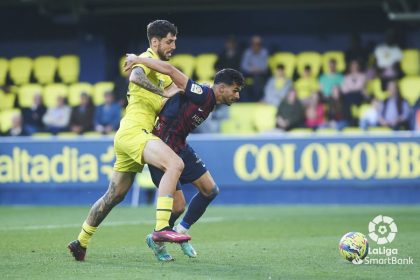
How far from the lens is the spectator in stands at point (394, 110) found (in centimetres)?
1825

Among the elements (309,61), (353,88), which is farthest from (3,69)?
(353,88)

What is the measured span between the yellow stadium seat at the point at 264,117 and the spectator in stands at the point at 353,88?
4.65 feet

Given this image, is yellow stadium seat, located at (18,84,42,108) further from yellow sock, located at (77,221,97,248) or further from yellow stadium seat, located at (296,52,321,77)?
yellow sock, located at (77,221,97,248)

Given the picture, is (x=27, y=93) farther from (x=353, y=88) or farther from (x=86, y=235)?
(x=86, y=235)

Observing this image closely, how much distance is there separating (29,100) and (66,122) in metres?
1.90

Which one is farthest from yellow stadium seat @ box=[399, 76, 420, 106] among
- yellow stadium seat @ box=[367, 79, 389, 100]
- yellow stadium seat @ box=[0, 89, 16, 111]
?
yellow stadium seat @ box=[0, 89, 16, 111]

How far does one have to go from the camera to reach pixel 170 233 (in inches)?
322

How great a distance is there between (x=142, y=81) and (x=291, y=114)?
34.5 feet

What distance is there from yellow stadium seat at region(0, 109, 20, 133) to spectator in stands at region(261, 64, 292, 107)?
520cm

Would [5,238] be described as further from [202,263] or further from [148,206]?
[148,206]

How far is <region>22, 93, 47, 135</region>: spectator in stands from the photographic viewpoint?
20625 mm

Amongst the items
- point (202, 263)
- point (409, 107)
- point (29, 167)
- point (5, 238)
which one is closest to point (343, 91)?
point (409, 107)

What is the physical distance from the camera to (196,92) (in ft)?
28.4

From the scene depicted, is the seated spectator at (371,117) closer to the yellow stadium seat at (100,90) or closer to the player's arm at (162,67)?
the yellow stadium seat at (100,90)
